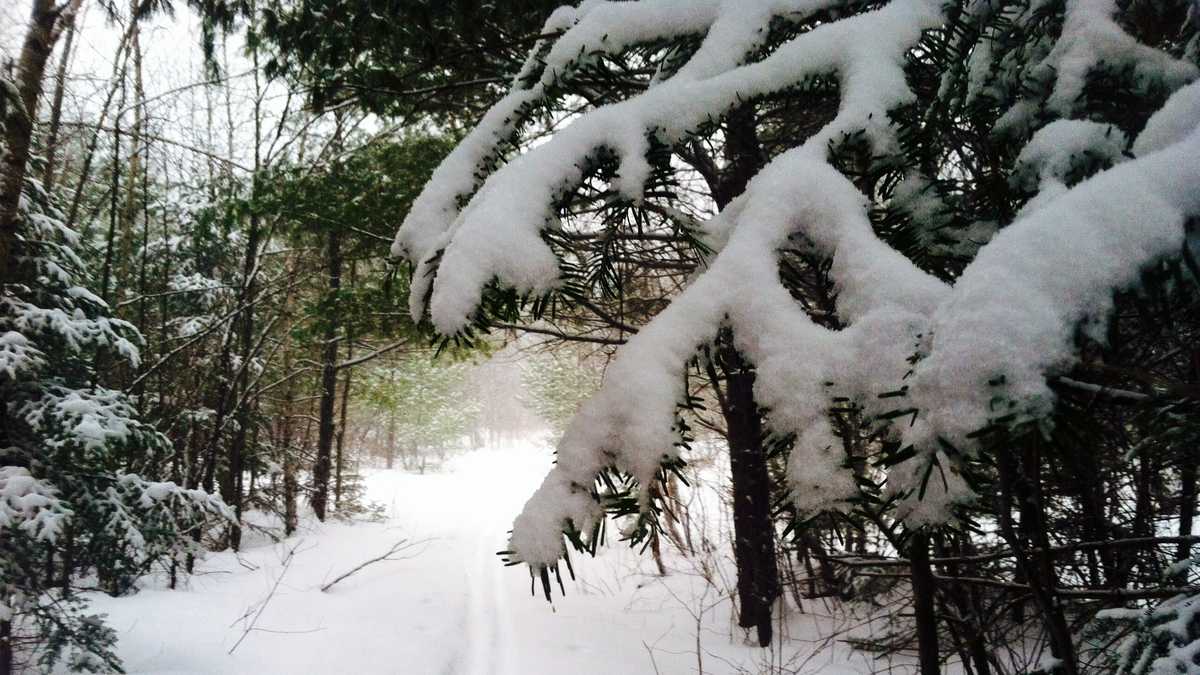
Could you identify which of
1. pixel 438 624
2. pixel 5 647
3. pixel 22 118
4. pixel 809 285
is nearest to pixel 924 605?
pixel 809 285

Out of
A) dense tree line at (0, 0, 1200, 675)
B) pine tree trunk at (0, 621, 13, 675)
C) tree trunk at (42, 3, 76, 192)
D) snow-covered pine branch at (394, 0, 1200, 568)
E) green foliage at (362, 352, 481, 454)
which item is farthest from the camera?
green foliage at (362, 352, 481, 454)

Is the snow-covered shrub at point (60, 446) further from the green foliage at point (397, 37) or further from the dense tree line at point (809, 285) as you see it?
the green foliage at point (397, 37)

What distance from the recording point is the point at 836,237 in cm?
81

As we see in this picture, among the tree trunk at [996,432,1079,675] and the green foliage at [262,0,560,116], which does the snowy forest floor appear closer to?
the tree trunk at [996,432,1079,675]

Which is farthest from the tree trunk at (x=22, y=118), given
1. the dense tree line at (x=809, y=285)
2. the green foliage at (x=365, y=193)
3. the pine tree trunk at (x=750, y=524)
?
the pine tree trunk at (x=750, y=524)

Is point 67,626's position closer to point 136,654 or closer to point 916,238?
point 136,654

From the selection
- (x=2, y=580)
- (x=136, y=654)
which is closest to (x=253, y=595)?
(x=136, y=654)

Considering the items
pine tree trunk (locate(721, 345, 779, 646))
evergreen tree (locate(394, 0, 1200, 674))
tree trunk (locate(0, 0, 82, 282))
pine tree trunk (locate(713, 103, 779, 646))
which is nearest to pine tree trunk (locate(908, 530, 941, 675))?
evergreen tree (locate(394, 0, 1200, 674))

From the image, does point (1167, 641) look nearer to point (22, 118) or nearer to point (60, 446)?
point (22, 118)

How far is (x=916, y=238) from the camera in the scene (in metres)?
1.03

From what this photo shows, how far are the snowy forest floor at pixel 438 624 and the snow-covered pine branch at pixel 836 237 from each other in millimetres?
3109

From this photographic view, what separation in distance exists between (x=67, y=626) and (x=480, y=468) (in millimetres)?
28549

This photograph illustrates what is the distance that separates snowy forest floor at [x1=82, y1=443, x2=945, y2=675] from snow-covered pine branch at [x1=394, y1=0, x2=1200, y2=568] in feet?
10.2

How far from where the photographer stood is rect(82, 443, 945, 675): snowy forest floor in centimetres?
451
